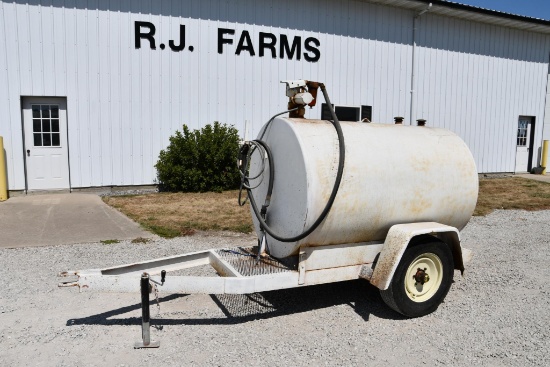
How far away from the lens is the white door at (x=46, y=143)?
439 inches

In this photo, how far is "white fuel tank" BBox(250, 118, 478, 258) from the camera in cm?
416

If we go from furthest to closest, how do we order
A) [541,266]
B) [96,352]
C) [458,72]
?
[458,72], [541,266], [96,352]

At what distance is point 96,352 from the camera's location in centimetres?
373

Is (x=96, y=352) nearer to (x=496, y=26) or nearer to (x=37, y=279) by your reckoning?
(x=37, y=279)

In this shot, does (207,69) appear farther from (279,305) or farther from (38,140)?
(279,305)

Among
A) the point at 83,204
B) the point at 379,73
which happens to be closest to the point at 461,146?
the point at 83,204

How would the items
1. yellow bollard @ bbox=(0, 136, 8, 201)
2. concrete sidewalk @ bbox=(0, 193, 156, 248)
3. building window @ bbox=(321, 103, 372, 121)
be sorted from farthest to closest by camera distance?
building window @ bbox=(321, 103, 372, 121) → yellow bollard @ bbox=(0, 136, 8, 201) → concrete sidewalk @ bbox=(0, 193, 156, 248)

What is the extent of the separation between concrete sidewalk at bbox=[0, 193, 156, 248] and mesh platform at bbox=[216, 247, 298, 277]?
3.00m

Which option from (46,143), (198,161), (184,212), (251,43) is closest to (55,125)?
(46,143)

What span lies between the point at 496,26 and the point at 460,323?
15.8 meters

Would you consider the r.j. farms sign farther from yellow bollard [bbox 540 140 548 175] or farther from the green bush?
yellow bollard [bbox 540 140 548 175]

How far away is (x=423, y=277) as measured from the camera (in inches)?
179

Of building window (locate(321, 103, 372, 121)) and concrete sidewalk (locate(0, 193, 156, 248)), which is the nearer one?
concrete sidewalk (locate(0, 193, 156, 248))

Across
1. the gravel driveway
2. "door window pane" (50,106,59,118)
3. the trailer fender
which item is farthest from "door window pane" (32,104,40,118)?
the trailer fender
